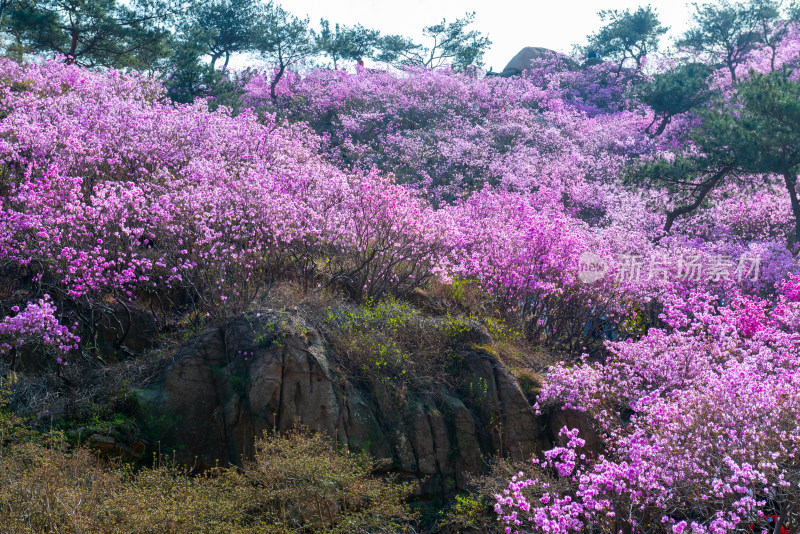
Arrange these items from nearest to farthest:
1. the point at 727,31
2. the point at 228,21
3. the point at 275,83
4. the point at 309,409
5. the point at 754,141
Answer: the point at 309,409 < the point at 754,141 < the point at 228,21 < the point at 275,83 < the point at 727,31

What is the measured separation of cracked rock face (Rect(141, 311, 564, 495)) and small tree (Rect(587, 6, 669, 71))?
33958 mm

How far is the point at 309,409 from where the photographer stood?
33.2 ft

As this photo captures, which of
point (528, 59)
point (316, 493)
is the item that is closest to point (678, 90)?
point (528, 59)

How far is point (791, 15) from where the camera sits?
36281mm

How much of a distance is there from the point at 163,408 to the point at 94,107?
7844 mm

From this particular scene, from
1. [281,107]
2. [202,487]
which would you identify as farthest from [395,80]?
[202,487]

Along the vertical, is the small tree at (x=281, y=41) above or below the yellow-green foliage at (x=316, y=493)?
above

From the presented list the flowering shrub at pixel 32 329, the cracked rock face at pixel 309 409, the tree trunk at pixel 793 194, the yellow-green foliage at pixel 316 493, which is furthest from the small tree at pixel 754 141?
the flowering shrub at pixel 32 329

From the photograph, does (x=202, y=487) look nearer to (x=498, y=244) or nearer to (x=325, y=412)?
(x=325, y=412)

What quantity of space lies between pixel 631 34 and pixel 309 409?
36479mm

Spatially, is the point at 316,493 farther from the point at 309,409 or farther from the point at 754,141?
the point at 754,141

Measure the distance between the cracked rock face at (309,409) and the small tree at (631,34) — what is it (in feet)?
111

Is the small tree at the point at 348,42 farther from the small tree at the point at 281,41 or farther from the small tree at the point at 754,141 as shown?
the small tree at the point at 754,141

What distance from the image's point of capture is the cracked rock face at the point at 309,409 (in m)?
10.1
